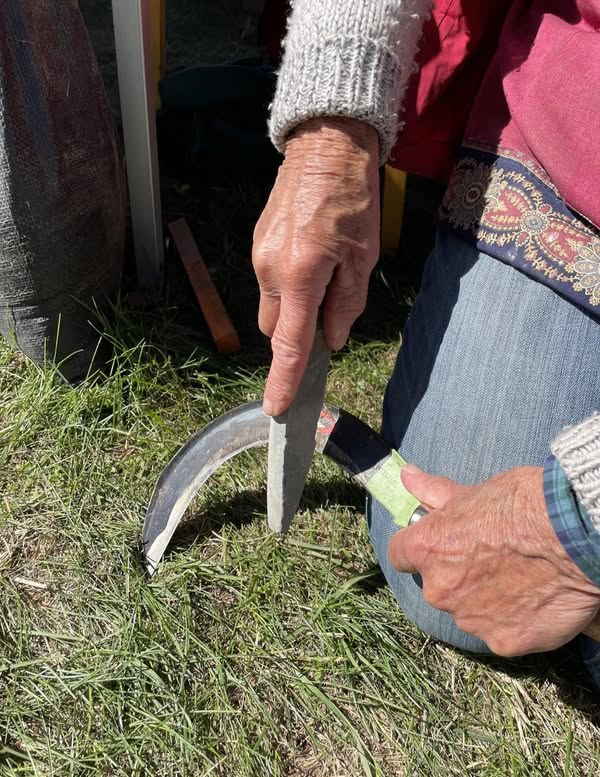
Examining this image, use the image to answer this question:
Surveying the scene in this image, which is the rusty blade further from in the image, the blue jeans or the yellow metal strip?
the yellow metal strip

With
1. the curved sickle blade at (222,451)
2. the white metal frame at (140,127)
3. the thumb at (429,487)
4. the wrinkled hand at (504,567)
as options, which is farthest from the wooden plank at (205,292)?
the wrinkled hand at (504,567)

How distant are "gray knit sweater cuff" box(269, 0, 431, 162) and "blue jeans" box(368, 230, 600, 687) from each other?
452 millimetres

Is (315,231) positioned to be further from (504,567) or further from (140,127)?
(140,127)

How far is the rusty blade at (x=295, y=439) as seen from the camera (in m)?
1.35

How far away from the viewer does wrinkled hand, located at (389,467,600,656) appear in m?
1.04

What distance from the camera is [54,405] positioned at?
6.12 ft

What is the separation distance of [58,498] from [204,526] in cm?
35

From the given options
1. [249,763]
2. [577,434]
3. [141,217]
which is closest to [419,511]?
[577,434]

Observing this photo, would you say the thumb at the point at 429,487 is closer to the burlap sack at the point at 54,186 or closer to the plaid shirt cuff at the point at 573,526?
the plaid shirt cuff at the point at 573,526

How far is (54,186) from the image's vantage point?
1635mm

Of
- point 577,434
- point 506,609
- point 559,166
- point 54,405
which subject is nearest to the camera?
point 577,434

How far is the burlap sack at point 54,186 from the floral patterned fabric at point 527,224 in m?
0.86

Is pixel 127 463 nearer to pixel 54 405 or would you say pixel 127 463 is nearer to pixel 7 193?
pixel 54 405

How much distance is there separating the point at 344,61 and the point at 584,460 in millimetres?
707
